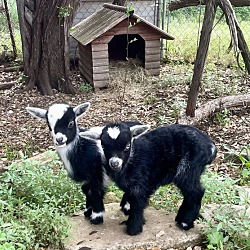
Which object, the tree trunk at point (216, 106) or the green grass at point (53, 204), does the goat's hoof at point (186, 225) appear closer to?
the green grass at point (53, 204)

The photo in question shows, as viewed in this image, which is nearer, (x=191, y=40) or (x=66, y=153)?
(x=66, y=153)

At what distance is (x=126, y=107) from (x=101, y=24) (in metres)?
1.66

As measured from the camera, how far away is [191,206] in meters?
3.45

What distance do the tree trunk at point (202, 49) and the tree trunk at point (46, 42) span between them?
2.48 metres

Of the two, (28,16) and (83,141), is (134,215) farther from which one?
(28,16)

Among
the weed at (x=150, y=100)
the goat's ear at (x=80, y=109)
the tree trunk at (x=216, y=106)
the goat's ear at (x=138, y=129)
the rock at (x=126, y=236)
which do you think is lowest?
the rock at (x=126, y=236)

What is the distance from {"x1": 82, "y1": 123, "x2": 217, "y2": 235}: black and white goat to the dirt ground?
1.92 meters

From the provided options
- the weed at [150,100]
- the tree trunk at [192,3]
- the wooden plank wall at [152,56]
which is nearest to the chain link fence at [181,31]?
the tree trunk at [192,3]

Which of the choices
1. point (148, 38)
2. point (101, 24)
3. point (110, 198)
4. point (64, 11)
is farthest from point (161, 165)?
point (148, 38)

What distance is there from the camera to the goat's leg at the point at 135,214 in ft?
11.0

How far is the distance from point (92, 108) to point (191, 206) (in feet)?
12.4

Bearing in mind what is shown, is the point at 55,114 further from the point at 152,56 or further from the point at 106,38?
the point at 152,56

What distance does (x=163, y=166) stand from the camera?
3.36 m

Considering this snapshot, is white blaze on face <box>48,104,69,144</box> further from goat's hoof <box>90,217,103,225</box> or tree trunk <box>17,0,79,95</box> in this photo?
tree trunk <box>17,0,79,95</box>
